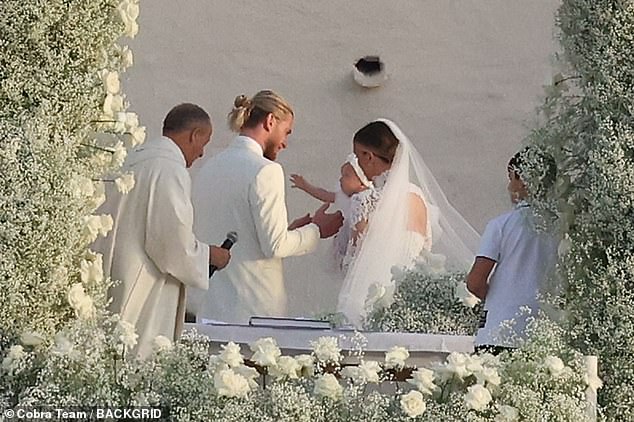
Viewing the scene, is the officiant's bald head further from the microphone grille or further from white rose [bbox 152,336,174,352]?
white rose [bbox 152,336,174,352]

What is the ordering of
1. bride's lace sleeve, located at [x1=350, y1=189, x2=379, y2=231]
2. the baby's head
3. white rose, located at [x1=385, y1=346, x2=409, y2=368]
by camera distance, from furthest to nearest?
the baby's head < bride's lace sleeve, located at [x1=350, y1=189, x2=379, y2=231] < white rose, located at [x1=385, y1=346, x2=409, y2=368]

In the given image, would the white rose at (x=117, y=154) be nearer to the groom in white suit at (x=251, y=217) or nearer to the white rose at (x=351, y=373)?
the white rose at (x=351, y=373)

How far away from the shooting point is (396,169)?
6.28 metres

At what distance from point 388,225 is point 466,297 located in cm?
86

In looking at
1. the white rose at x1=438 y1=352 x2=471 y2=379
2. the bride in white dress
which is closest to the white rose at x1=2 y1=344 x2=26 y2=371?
the white rose at x1=438 y1=352 x2=471 y2=379

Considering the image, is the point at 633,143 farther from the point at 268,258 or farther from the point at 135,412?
the point at 268,258

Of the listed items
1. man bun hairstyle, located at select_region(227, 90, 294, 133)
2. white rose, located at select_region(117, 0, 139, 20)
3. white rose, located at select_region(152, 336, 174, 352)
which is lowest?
white rose, located at select_region(152, 336, 174, 352)

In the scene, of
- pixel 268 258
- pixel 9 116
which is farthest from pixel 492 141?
pixel 9 116

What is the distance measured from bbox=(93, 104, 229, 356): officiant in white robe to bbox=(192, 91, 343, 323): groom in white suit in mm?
698

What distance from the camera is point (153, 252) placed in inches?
191

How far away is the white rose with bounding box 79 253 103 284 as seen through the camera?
3.91 metres

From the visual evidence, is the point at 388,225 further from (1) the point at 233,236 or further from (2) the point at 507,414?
(2) the point at 507,414

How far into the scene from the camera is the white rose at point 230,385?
139 inches

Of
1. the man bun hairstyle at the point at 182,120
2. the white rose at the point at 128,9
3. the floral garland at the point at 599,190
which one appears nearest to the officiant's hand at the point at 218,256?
the man bun hairstyle at the point at 182,120
